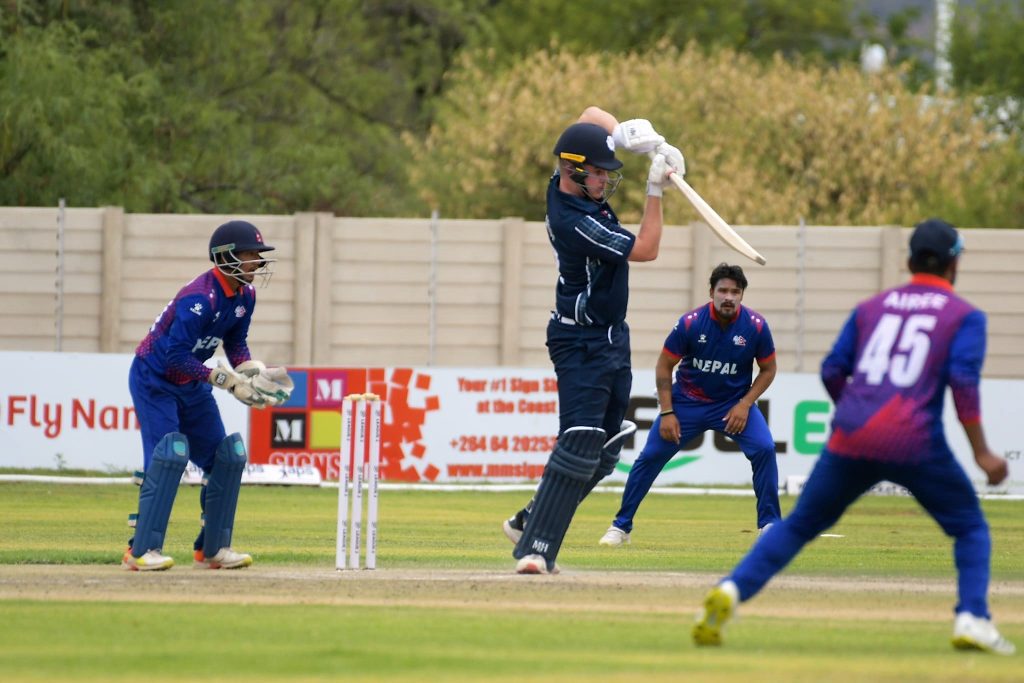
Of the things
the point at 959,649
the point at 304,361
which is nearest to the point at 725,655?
the point at 959,649

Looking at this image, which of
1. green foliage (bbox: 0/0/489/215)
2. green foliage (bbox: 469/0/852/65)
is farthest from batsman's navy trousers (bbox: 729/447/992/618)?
green foliage (bbox: 469/0/852/65)

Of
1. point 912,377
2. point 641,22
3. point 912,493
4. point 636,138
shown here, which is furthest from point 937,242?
point 641,22

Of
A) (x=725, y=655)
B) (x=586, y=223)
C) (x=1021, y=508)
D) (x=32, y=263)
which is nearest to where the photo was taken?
(x=725, y=655)

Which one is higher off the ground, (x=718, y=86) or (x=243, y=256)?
(x=718, y=86)

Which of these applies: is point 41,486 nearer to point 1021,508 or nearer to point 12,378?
point 12,378

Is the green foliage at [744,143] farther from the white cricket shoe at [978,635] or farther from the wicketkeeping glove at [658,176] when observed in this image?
the white cricket shoe at [978,635]

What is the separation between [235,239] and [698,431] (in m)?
3.96

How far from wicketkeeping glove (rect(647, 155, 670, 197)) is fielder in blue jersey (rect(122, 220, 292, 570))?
6.83ft

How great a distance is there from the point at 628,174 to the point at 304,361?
10402mm

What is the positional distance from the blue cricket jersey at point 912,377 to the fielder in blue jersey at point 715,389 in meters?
4.93

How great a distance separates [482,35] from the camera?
40344mm

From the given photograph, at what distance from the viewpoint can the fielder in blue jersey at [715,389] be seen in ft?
39.1

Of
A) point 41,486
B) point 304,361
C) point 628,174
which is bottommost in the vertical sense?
point 41,486

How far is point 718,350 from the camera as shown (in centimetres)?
1211
